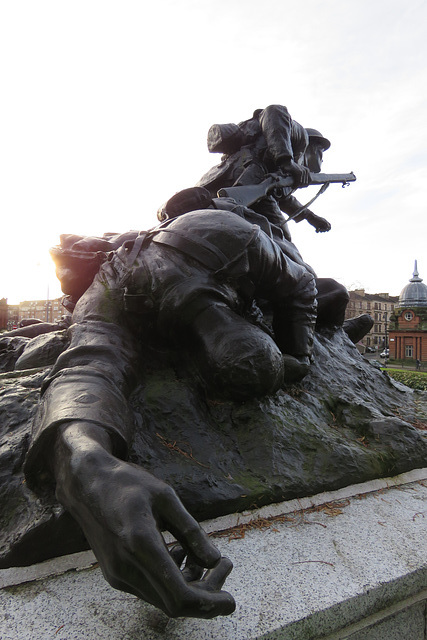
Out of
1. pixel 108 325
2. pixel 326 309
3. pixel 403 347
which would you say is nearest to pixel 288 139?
pixel 326 309

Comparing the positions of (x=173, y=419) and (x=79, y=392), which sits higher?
(x=79, y=392)

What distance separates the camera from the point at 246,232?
2.38m

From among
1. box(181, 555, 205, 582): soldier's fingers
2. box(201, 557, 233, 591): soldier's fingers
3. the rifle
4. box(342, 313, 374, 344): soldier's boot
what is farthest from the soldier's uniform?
box(342, 313, 374, 344): soldier's boot

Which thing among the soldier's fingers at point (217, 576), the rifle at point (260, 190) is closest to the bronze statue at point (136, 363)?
the soldier's fingers at point (217, 576)

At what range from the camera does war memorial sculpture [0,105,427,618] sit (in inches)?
46.2

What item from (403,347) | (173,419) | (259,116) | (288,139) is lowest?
(403,347)

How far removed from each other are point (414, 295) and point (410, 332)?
183 inches

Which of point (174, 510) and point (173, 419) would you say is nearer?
point (174, 510)

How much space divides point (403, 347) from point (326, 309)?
33947mm

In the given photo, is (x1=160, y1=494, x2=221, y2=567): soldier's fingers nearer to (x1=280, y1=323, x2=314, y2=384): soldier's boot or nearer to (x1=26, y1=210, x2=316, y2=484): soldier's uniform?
(x1=26, y1=210, x2=316, y2=484): soldier's uniform

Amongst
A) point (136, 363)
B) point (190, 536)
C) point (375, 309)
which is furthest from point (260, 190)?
point (375, 309)

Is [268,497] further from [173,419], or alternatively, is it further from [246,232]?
[246,232]

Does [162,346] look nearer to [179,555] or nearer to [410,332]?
[179,555]

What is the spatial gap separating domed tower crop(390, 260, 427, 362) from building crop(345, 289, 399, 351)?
235 inches
